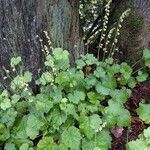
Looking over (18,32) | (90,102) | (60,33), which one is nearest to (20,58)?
(18,32)

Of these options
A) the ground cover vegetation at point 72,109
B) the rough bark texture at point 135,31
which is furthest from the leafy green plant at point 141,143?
the rough bark texture at point 135,31

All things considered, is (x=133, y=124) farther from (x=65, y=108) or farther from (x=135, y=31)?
(x=135, y=31)

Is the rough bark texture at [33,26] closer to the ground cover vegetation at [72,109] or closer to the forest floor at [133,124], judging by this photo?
the ground cover vegetation at [72,109]

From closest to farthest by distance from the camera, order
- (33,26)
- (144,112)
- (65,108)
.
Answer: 1. (65,108)
2. (144,112)
3. (33,26)

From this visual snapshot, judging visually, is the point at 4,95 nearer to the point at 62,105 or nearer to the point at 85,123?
the point at 62,105

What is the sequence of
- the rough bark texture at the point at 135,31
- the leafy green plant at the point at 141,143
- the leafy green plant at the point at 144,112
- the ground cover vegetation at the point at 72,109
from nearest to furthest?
the leafy green plant at the point at 141,143 < the ground cover vegetation at the point at 72,109 < the leafy green plant at the point at 144,112 < the rough bark texture at the point at 135,31

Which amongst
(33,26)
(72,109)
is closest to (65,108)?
(72,109)

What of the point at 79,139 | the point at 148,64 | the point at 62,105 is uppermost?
the point at 148,64
